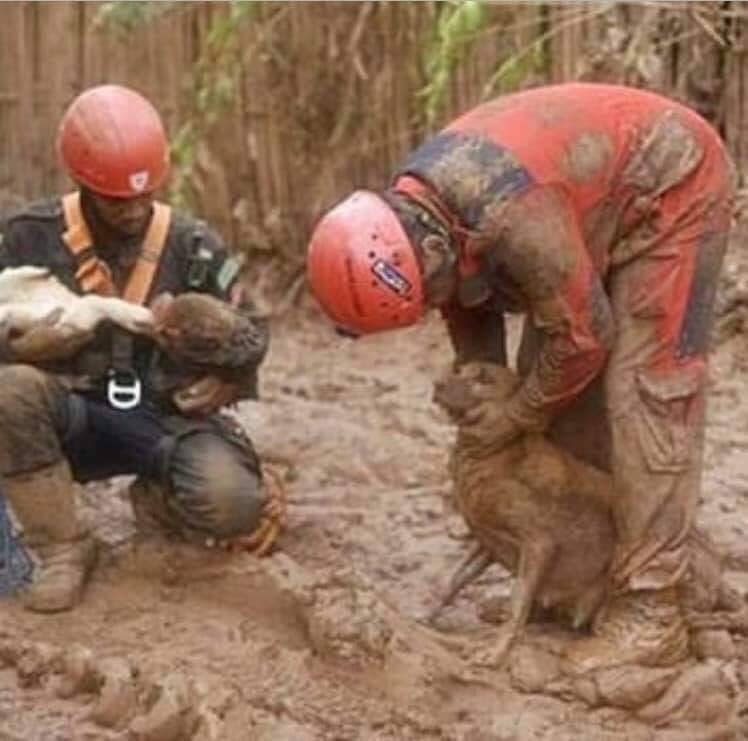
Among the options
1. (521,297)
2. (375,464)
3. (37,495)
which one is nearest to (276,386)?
(375,464)

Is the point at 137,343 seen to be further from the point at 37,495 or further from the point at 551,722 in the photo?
the point at 551,722

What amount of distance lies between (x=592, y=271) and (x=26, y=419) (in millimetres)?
1564

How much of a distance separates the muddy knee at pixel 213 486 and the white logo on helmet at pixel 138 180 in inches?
25.8

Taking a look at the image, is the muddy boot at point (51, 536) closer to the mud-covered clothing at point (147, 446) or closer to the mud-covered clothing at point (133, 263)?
the mud-covered clothing at point (147, 446)

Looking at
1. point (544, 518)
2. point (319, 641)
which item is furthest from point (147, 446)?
point (544, 518)

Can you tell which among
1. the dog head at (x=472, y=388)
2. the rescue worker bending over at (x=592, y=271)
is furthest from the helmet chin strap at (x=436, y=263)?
the dog head at (x=472, y=388)

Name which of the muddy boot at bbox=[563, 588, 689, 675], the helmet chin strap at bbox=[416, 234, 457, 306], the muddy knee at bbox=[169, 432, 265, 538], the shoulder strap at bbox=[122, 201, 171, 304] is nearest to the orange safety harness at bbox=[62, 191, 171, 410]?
the shoulder strap at bbox=[122, 201, 171, 304]

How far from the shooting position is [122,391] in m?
6.05

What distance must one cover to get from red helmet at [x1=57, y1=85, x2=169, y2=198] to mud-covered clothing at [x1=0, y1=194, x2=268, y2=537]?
0.20 metres

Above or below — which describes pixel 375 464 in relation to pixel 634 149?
below

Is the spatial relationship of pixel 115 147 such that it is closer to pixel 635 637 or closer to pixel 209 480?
pixel 209 480

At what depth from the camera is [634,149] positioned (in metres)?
5.25

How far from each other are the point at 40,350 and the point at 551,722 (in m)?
1.62

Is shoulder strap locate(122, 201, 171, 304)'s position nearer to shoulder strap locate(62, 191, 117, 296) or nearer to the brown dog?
shoulder strap locate(62, 191, 117, 296)
